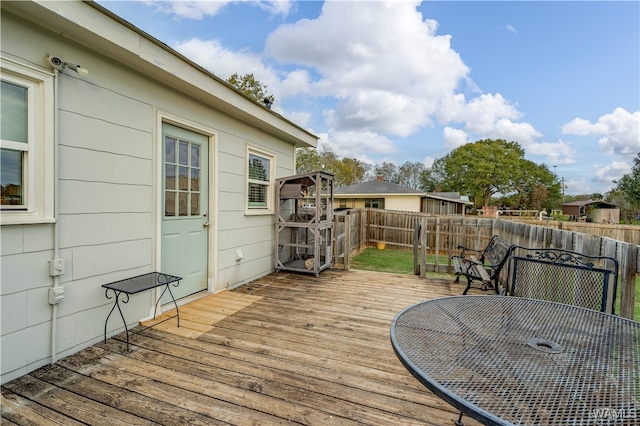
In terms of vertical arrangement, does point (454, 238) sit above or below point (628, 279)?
below

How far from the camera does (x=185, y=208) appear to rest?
3.69m

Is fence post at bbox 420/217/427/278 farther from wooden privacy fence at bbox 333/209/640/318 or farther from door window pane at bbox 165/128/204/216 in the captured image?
door window pane at bbox 165/128/204/216

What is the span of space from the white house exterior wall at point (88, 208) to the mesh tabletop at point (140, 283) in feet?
0.35

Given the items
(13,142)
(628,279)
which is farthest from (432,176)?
(13,142)

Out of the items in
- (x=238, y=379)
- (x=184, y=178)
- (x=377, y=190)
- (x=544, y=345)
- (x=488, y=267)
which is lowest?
(x=238, y=379)

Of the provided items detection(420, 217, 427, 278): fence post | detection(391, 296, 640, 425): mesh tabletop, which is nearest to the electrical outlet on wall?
detection(391, 296, 640, 425): mesh tabletop

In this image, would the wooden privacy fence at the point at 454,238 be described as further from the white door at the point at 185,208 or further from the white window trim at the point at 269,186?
the white door at the point at 185,208

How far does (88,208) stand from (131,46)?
1.50 meters

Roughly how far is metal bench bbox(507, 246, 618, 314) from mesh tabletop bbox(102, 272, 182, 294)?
3399 millimetres

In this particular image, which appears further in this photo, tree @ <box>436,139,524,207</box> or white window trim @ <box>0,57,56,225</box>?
tree @ <box>436,139,524,207</box>

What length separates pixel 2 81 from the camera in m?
2.00

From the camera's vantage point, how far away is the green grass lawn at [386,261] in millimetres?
7234

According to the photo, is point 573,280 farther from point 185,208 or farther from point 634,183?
point 634,183

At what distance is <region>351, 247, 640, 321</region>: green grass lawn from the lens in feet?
23.7
